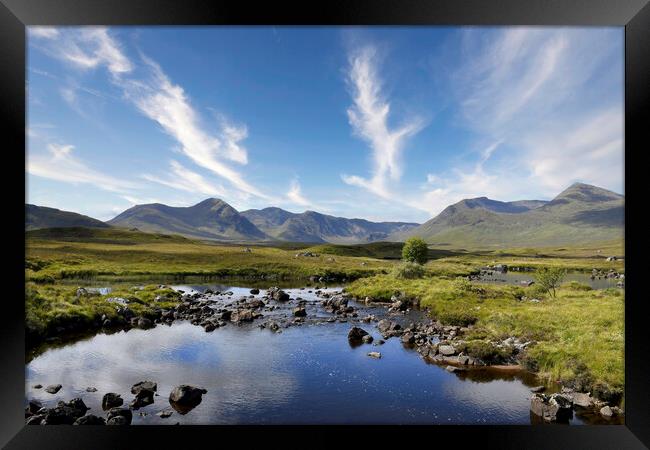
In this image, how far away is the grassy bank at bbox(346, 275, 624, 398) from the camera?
29.9 ft

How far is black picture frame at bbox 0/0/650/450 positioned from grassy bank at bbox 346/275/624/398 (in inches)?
213

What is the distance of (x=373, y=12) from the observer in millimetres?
4574

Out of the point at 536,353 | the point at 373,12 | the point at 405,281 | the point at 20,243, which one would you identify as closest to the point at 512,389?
the point at 536,353

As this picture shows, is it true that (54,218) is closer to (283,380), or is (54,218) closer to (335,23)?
(283,380)

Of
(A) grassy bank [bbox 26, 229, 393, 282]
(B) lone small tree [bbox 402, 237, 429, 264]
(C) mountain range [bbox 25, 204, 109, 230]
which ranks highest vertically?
(C) mountain range [bbox 25, 204, 109, 230]

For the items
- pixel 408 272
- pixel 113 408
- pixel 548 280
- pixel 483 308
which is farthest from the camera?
pixel 408 272

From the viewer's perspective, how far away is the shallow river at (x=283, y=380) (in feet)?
26.2

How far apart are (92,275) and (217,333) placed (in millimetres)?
25767

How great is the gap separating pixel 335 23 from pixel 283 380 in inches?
361

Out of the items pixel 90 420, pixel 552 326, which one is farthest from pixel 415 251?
pixel 90 420

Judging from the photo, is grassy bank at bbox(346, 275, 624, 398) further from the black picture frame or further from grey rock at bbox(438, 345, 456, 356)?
the black picture frame

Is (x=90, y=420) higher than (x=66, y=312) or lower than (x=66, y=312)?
lower

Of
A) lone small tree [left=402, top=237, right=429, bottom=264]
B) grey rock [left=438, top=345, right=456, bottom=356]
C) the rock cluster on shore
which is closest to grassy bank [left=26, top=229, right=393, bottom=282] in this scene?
lone small tree [left=402, top=237, right=429, bottom=264]

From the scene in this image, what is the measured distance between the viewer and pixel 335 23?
187 inches
